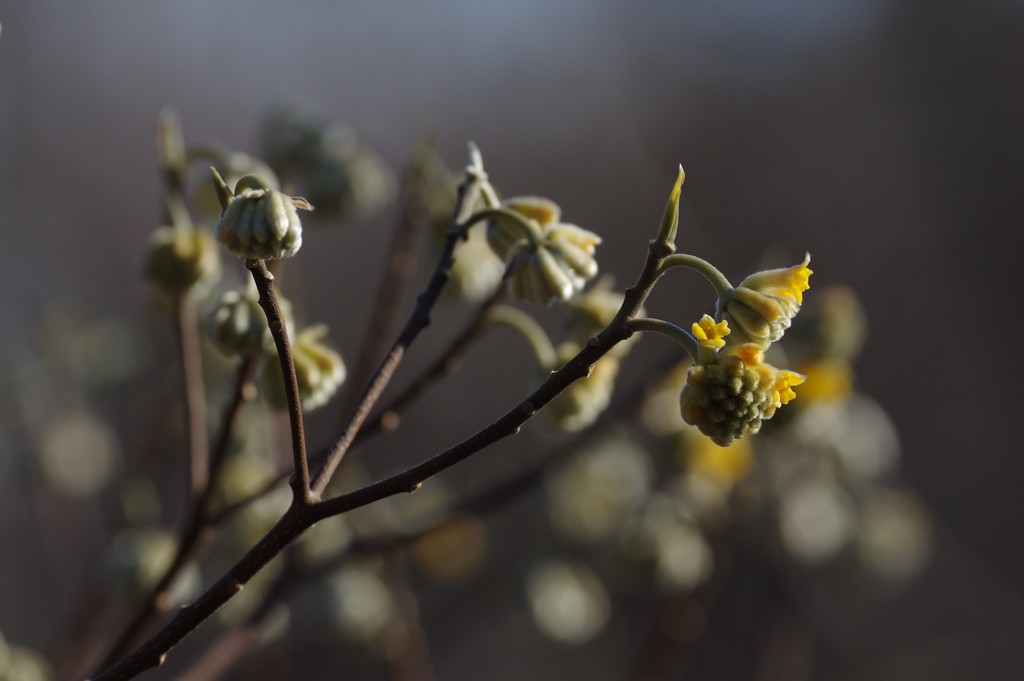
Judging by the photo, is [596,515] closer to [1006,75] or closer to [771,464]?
[771,464]

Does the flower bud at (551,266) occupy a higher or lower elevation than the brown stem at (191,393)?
higher

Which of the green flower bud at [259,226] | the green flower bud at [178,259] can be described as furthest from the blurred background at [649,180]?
the green flower bud at [259,226]

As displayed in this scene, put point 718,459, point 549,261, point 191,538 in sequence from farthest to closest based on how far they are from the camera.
→ point 718,459 → point 191,538 → point 549,261

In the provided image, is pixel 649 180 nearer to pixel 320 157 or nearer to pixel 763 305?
pixel 320 157

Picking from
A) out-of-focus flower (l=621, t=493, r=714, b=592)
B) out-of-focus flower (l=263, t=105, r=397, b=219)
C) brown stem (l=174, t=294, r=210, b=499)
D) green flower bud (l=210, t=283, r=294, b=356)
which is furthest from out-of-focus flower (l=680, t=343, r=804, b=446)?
out-of-focus flower (l=621, t=493, r=714, b=592)

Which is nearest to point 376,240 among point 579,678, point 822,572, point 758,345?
point 579,678

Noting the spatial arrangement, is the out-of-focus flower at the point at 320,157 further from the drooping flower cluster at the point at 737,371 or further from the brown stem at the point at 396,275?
the drooping flower cluster at the point at 737,371

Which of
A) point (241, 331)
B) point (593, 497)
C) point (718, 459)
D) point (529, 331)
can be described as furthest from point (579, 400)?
point (593, 497)
